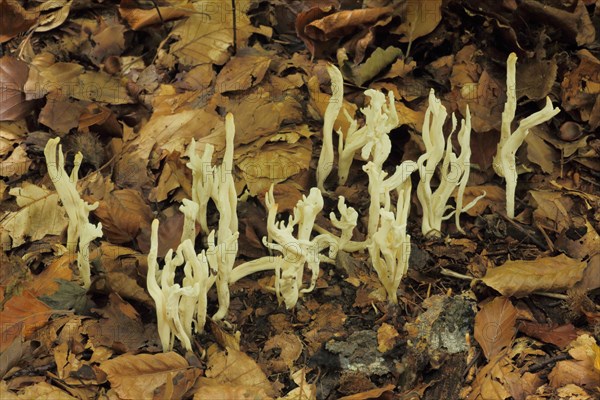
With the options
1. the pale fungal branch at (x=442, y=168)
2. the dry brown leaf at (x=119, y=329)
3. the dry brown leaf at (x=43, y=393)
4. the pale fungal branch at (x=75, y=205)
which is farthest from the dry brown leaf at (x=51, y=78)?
the pale fungal branch at (x=442, y=168)

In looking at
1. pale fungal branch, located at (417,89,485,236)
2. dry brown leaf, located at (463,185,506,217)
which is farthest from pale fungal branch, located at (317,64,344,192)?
dry brown leaf, located at (463,185,506,217)

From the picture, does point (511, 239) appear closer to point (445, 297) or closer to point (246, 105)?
point (445, 297)

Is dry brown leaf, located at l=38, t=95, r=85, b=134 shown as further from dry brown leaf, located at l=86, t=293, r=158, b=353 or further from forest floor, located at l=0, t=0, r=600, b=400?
dry brown leaf, located at l=86, t=293, r=158, b=353

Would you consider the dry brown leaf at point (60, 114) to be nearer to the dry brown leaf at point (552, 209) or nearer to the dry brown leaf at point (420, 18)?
the dry brown leaf at point (420, 18)

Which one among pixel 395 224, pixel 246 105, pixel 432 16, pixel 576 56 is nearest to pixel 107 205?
pixel 246 105

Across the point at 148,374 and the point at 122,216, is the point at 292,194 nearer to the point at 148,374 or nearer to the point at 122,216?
the point at 122,216

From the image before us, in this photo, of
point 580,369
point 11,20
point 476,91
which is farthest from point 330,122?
point 11,20
